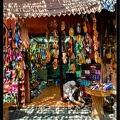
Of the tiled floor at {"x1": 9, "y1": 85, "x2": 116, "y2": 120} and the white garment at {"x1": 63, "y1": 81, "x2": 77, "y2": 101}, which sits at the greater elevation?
the white garment at {"x1": 63, "y1": 81, "x2": 77, "y2": 101}

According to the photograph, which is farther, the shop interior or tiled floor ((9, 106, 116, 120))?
the shop interior

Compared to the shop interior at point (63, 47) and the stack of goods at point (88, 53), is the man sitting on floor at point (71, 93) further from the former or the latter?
the stack of goods at point (88, 53)

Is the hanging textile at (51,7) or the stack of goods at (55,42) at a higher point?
the hanging textile at (51,7)

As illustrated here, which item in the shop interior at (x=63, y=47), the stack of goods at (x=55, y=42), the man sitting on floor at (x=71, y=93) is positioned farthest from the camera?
the man sitting on floor at (x=71, y=93)

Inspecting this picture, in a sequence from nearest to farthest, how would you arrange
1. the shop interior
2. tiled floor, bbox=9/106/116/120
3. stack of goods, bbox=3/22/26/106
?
tiled floor, bbox=9/106/116/120 < the shop interior < stack of goods, bbox=3/22/26/106

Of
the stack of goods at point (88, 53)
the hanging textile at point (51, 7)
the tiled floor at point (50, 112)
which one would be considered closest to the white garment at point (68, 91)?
the tiled floor at point (50, 112)

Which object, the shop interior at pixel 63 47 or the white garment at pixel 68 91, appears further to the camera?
the white garment at pixel 68 91

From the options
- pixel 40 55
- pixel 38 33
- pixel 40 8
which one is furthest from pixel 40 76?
pixel 40 8

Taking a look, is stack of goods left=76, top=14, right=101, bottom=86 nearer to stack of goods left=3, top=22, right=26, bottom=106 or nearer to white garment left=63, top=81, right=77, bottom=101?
white garment left=63, top=81, right=77, bottom=101

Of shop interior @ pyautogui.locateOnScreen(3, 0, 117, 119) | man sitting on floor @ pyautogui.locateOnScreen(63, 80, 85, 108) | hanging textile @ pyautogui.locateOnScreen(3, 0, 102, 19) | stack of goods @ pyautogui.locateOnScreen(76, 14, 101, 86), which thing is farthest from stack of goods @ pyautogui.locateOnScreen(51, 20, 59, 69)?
hanging textile @ pyautogui.locateOnScreen(3, 0, 102, 19)

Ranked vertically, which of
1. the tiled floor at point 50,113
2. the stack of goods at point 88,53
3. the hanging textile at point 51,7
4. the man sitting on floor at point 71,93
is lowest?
the tiled floor at point 50,113

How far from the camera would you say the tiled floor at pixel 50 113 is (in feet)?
Result: 12.5

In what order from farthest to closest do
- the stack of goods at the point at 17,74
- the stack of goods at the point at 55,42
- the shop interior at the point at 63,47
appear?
the stack of goods at the point at 55,42 → the stack of goods at the point at 17,74 → the shop interior at the point at 63,47

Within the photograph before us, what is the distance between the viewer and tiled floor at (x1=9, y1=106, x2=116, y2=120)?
3.81 m
